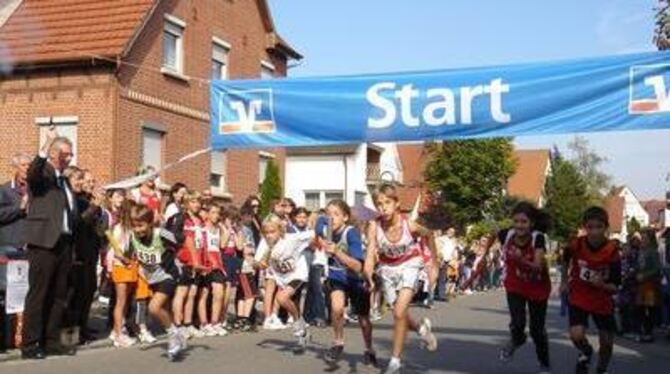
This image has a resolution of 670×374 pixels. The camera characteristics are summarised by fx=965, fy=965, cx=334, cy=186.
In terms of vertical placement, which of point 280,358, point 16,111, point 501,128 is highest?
point 16,111

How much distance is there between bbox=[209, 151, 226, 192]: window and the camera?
93.5ft

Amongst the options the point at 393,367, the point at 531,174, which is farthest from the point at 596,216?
the point at 531,174

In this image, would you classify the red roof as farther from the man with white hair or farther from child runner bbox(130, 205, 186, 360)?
child runner bbox(130, 205, 186, 360)

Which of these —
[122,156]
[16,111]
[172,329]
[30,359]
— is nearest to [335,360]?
[172,329]

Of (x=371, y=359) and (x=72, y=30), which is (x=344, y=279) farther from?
(x=72, y=30)

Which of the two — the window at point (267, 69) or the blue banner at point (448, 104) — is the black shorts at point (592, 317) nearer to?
the blue banner at point (448, 104)

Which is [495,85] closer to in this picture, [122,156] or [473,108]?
[473,108]

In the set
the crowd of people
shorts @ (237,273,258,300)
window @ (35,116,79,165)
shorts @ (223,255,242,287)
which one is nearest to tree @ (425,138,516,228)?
window @ (35,116,79,165)

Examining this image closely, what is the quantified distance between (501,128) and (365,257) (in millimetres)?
2911

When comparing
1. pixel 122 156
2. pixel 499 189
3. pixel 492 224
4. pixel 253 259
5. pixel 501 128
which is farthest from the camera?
pixel 499 189

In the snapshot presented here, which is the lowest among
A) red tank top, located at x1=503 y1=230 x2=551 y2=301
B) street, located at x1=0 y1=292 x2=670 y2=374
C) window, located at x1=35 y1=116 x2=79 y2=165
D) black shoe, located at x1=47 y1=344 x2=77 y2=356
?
street, located at x1=0 y1=292 x2=670 y2=374

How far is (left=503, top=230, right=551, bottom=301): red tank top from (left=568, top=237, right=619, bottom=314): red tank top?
1.52ft

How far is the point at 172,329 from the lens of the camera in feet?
34.4

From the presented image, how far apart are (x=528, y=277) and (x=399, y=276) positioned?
1.36 meters
